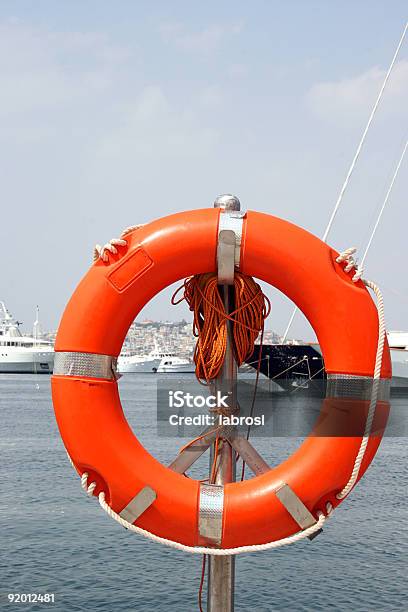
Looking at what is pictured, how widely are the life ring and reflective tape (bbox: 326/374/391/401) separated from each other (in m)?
0.01

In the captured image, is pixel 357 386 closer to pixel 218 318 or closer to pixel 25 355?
pixel 218 318

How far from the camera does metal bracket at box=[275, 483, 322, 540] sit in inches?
120

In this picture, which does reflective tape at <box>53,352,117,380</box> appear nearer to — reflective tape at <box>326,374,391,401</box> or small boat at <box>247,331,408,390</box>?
reflective tape at <box>326,374,391,401</box>

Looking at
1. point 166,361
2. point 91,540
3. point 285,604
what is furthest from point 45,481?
point 166,361

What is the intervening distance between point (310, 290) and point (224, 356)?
0.47 meters

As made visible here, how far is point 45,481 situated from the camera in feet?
33.5

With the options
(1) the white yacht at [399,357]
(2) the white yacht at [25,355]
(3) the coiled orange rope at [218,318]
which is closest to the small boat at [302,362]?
(1) the white yacht at [399,357]

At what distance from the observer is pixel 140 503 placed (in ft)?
9.98

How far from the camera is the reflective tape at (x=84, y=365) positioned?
312 centimetres

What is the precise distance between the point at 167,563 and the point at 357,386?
3.84 metres

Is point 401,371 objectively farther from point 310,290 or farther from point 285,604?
point 310,290

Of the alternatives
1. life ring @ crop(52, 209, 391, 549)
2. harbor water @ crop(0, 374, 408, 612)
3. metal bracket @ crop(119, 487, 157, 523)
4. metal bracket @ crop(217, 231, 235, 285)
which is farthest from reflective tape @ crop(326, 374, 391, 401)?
harbor water @ crop(0, 374, 408, 612)

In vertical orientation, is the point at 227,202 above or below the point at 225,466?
above

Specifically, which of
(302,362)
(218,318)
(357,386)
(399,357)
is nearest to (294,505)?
(357,386)
